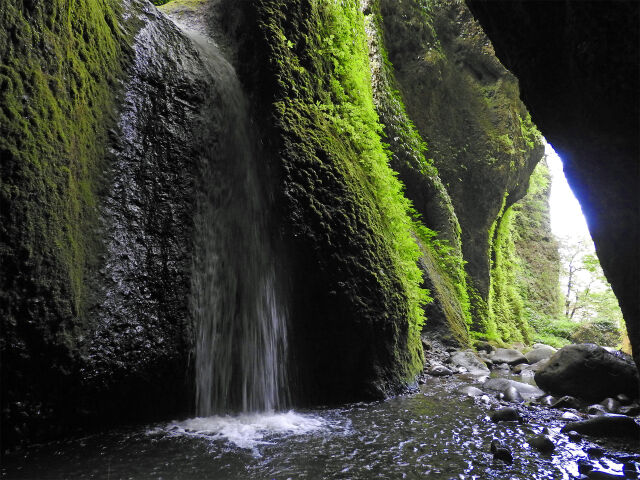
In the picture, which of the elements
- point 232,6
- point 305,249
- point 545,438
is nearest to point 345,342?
point 305,249

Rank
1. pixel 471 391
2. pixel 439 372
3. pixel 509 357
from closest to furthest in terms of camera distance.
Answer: pixel 471 391
pixel 439 372
pixel 509 357

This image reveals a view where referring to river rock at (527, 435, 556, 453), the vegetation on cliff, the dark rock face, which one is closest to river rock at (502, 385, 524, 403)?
river rock at (527, 435, 556, 453)

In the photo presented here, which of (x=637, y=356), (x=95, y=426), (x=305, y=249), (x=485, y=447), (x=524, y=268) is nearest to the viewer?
(x=637, y=356)

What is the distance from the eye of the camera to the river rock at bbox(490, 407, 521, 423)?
363cm

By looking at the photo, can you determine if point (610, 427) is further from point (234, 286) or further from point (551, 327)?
point (551, 327)

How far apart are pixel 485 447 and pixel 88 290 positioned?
3278mm

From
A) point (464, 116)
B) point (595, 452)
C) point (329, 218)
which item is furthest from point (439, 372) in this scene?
point (464, 116)

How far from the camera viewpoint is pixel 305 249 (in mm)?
4410

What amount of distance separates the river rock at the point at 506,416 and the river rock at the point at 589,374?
1.35 meters

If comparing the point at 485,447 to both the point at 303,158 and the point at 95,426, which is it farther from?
the point at 303,158

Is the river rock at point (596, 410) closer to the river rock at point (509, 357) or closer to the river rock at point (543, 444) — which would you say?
the river rock at point (543, 444)

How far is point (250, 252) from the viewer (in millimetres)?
4531

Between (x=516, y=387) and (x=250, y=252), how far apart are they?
3.62 metres

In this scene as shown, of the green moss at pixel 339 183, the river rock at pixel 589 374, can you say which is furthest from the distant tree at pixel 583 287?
the green moss at pixel 339 183
